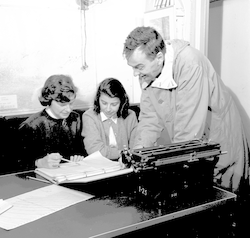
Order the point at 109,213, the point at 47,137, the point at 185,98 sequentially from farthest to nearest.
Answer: the point at 47,137 < the point at 185,98 < the point at 109,213

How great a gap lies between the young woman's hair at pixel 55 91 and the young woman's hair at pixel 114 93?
0.74 feet

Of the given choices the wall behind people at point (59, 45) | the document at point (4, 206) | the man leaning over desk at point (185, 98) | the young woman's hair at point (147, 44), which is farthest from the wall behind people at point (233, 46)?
the document at point (4, 206)

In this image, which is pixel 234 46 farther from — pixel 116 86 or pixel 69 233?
pixel 69 233

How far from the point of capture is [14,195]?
1459mm

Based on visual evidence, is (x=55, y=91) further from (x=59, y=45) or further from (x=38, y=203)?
(x=38, y=203)

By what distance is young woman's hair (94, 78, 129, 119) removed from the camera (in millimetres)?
2486

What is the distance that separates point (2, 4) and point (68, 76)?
26.3 inches

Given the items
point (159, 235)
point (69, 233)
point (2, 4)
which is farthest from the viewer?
point (2, 4)

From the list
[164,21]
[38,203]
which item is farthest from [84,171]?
[164,21]

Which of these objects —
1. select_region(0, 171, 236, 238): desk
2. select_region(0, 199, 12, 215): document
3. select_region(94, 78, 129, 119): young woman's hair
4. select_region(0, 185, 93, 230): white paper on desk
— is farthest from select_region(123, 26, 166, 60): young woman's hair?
select_region(0, 199, 12, 215): document

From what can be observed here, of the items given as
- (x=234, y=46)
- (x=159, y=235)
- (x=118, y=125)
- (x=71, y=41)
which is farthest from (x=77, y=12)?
(x=159, y=235)

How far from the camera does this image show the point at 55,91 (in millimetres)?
2379

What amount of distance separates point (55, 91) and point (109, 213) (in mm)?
1336

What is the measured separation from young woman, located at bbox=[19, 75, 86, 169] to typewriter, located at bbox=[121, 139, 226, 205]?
97 centimetres
